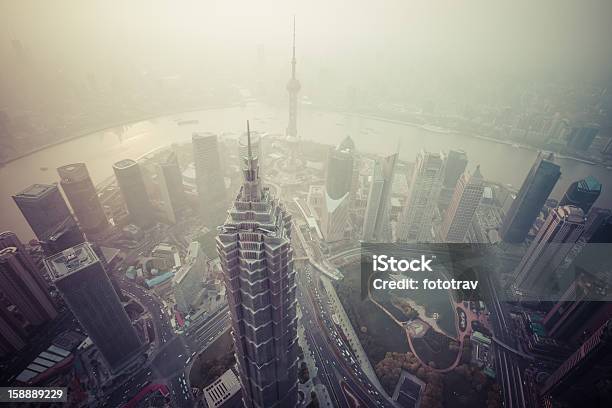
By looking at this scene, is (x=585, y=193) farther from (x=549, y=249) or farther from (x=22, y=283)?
(x=22, y=283)

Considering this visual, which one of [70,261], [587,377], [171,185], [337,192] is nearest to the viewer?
[587,377]

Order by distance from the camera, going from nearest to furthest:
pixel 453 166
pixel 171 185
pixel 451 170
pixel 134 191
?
pixel 134 191 → pixel 171 185 → pixel 453 166 → pixel 451 170

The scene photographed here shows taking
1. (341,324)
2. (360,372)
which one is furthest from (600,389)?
(341,324)

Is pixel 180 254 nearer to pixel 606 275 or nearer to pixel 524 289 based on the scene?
pixel 524 289

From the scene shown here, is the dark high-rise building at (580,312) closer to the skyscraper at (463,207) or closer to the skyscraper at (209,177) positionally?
the skyscraper at (463,207)

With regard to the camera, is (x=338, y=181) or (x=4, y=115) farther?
(x=4, y=115)

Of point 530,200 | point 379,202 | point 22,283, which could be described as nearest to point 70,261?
point 22,283

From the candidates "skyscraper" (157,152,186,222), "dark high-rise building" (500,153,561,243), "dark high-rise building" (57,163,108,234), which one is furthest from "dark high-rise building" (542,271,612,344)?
"dark high-rise building" (57,163,108,234)
